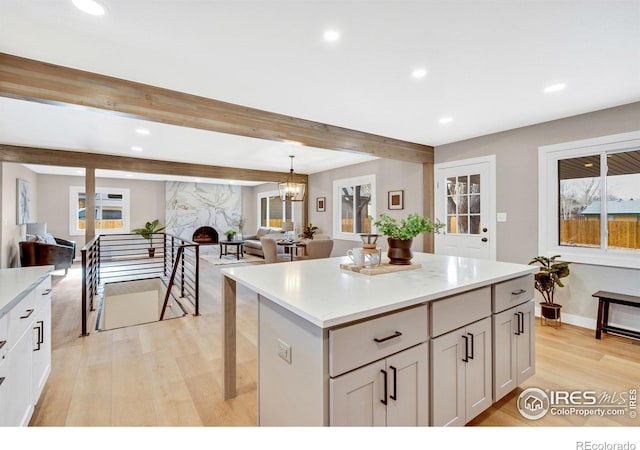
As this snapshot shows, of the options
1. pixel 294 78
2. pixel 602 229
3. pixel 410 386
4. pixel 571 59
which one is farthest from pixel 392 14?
pixel 602 229

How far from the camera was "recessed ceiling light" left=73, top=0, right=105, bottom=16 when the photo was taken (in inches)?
65.8

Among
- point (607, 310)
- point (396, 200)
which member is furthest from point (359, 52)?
point (396, 200)

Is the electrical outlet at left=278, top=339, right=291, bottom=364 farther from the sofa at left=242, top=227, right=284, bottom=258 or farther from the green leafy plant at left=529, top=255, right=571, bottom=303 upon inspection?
the sofa at left=242, top=227, right=284, bottom=258

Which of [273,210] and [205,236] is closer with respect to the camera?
[273,210]

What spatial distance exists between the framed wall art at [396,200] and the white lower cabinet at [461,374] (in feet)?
12.6

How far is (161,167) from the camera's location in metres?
6.28

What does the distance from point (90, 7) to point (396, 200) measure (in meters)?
4.77

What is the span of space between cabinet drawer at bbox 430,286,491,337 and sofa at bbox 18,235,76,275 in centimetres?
710

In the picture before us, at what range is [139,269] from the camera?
631 cm

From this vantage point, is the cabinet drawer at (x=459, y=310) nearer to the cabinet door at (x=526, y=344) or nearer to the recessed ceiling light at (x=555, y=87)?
the cabinet door at (x=526, y=344)

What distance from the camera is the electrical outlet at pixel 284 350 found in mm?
1341

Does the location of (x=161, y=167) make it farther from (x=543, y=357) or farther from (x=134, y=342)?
(x=543, y=357)

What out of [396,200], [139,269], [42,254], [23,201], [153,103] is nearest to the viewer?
[153,103]

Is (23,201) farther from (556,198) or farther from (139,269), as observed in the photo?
(556,198)
